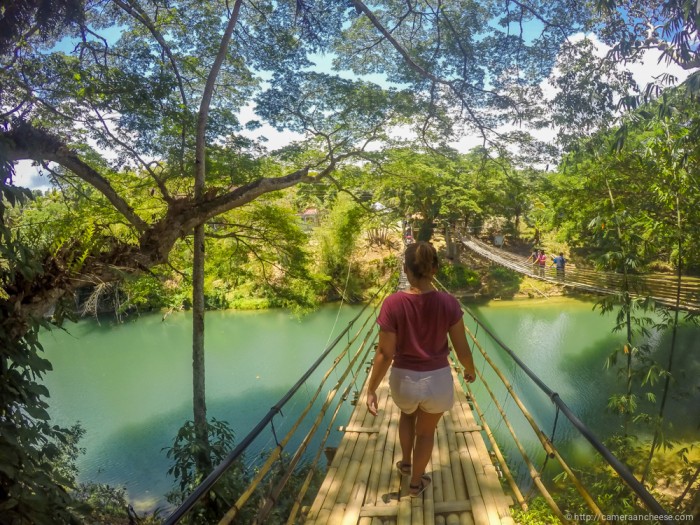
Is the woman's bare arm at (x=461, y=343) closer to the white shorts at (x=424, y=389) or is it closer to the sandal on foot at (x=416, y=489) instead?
the white shorts at (x=424, y=389)

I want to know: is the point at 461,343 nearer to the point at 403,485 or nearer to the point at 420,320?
the point at 420,320

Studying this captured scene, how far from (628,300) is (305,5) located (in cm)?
313

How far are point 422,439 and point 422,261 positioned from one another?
0.55m

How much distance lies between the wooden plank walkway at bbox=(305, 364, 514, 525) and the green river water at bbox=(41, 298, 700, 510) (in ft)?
6.57

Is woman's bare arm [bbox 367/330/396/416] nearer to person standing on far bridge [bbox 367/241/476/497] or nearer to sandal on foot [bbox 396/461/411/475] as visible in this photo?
person standing on far bridge [bbox 367/241/476/497]

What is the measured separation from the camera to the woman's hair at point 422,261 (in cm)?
117

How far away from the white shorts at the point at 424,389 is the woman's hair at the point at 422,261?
285 millimetres

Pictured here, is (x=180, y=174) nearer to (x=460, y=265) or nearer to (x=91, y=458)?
(x=91, y=458)

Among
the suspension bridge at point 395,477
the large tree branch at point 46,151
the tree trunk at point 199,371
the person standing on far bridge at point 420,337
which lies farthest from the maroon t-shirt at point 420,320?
the tree trunk at point 199,371

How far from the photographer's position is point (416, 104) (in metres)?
3.77

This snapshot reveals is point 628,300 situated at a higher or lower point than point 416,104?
lower

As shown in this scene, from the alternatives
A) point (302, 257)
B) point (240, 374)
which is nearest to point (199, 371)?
point (302, 257)

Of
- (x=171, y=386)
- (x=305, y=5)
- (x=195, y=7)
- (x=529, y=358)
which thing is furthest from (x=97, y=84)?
(x=529, y=358)

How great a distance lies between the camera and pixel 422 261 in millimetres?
1169
